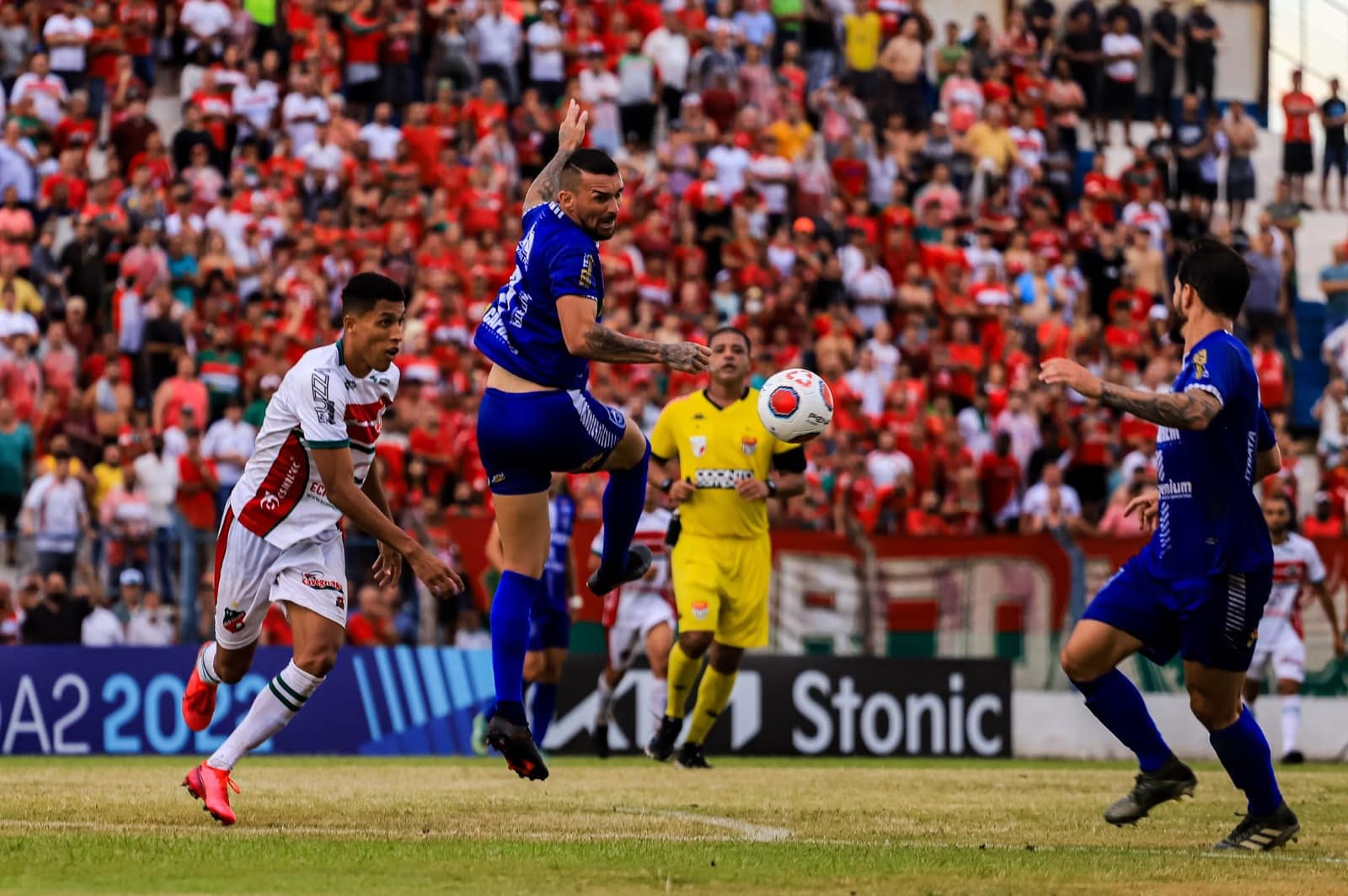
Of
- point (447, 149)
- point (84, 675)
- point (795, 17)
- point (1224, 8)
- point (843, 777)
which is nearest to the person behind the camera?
point (843, 777)

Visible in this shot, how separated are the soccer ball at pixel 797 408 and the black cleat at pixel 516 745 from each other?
3.12 m

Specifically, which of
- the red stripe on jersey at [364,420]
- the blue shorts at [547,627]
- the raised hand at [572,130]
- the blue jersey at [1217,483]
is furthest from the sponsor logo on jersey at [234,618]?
the blue shorts at [547,627]

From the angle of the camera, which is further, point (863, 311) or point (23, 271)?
point (863, 311)

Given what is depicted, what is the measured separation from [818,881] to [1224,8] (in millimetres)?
32520

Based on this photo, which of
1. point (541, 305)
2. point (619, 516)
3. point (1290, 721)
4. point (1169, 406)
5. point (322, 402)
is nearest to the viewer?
point (1169, 406)

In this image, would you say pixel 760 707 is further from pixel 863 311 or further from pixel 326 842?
pixel 326 842

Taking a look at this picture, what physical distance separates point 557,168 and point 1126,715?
4.07 meters

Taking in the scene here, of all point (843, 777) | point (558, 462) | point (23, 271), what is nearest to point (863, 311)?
point (23, 271)

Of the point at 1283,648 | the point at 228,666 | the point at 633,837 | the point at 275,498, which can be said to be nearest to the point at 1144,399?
the point at 633,837

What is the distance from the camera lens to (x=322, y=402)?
1025 centimetres

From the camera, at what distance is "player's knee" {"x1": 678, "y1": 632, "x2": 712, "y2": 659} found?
1550 centimetres

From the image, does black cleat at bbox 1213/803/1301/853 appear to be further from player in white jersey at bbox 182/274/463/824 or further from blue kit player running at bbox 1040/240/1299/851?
player in white jersey at bbox 182/274/463/824

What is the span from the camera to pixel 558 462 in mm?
10602

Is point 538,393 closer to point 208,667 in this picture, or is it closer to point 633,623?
point 208,667
